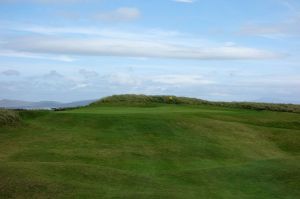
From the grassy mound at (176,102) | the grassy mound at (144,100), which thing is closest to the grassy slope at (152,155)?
the grassy mound at (176,102)

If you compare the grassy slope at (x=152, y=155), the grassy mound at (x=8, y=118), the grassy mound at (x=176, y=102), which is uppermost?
the grassy mound at (x=176, y=102)

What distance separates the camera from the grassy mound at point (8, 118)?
34.2 metres

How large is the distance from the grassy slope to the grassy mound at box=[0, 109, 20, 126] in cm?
69

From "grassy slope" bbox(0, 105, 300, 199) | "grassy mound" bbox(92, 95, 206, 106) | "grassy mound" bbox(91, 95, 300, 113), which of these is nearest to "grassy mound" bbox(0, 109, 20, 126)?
"grassy slope" bbox(0, 105, 300, 199)

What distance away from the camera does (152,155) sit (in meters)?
28.2

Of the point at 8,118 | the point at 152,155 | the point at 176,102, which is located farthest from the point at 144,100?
the point at 152,155

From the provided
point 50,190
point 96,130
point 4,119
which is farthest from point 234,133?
point 50,190

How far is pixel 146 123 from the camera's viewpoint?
36.7 metres

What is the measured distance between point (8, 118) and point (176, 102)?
24007 mm

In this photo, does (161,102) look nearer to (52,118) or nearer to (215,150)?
(52,118)

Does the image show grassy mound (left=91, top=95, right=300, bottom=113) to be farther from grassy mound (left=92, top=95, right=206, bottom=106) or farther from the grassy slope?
the grassy slope

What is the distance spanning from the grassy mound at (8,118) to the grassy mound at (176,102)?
17665 mm

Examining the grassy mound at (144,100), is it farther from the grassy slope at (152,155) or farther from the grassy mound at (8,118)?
the grassy mound at (8,118)

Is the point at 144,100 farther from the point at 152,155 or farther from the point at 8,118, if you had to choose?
the point at 152,155
